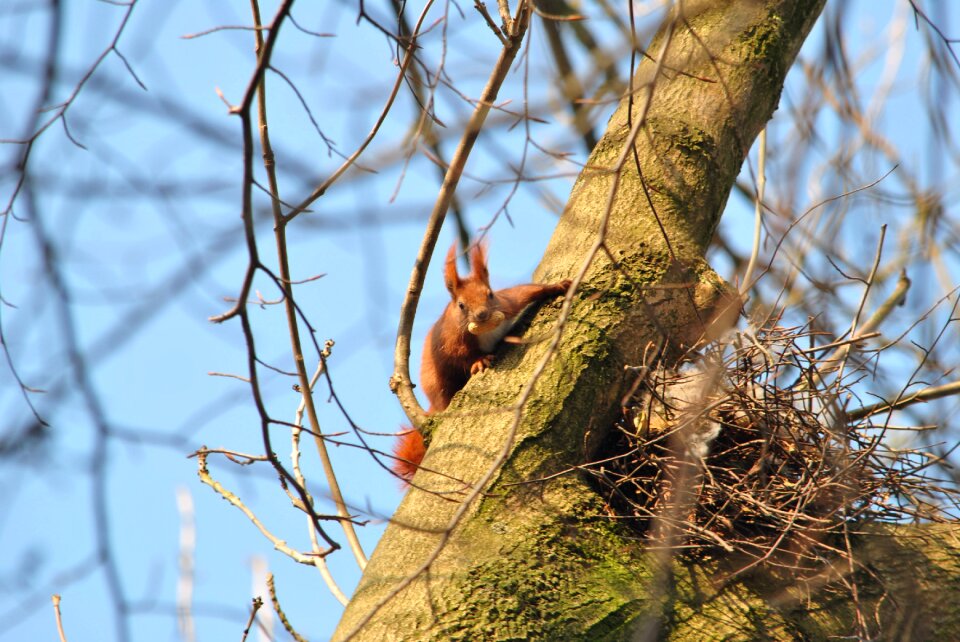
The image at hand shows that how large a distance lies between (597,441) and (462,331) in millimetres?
1179

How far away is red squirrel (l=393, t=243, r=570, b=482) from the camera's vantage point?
3.34m

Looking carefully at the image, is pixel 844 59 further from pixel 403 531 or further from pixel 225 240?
pixel 403 531

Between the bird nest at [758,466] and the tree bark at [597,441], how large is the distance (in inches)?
4.0

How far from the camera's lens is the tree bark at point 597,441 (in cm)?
201

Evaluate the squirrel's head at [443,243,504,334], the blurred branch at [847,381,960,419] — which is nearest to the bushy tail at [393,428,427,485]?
the squirrel's head at [443,243,504,334]

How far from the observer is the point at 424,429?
2529mm

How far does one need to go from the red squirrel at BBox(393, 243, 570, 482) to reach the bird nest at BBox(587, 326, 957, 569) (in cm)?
84

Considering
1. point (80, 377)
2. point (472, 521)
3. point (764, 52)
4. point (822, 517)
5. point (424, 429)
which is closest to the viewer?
point (80, 377)

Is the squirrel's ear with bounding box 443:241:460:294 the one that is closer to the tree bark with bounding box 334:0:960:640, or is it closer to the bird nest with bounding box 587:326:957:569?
the tree bark with bounding box 334:0:960:640

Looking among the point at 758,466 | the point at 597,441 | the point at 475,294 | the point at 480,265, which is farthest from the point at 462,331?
the point at 758,466

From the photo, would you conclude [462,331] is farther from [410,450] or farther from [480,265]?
[410,450]

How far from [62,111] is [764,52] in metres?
2.20

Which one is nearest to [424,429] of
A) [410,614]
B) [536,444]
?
[536,444]

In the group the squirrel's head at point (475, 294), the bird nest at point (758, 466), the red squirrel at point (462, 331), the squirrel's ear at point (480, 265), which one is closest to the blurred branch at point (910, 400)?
the bird nest at point (758, 466)
